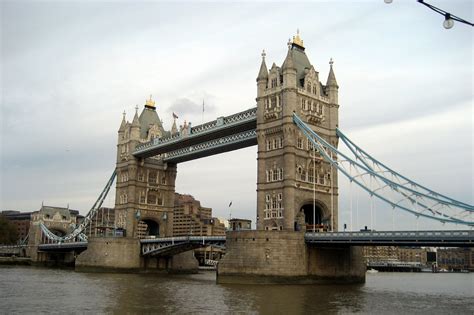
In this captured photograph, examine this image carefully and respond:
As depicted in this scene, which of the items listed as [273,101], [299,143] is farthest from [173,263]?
[273,101]

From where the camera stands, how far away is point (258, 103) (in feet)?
196

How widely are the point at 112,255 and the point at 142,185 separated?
12.3 meters

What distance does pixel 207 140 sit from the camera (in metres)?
71.9

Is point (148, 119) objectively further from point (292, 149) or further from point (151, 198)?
point (292, 149)

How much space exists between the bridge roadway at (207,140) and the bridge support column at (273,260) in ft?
49.3

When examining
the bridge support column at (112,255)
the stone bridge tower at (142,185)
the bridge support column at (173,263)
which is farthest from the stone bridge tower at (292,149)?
the stone bridge tower at (142,185)

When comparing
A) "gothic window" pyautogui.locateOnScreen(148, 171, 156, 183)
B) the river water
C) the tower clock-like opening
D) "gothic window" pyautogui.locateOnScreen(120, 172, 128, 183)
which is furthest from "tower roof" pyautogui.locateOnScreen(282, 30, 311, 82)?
"gothic window" pyautogui.locateOnScreen(120, 172, 128, 183)

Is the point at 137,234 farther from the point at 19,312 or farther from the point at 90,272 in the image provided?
the point at 19,312

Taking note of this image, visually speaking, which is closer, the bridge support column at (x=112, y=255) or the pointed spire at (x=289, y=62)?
the pointed spire at (x=289, y=62)

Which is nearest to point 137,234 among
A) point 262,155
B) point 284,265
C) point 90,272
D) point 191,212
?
point 90,272

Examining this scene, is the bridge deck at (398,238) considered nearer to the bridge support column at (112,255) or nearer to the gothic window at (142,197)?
the bridge support column at (112,255)

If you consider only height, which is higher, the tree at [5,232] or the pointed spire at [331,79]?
the pointed spire at [331,79]

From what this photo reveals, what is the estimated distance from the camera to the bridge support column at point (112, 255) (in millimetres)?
74875

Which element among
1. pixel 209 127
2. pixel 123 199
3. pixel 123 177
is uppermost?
pixel 209 127
